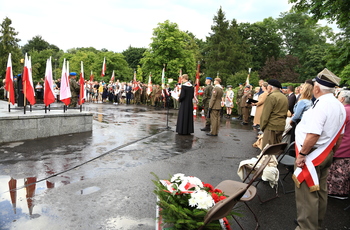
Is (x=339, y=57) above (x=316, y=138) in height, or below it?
above

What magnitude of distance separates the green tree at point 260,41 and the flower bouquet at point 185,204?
5944cm

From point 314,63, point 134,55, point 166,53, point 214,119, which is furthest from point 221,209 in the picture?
point 134,55

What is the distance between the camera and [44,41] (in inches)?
3880

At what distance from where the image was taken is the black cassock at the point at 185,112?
1100 cm

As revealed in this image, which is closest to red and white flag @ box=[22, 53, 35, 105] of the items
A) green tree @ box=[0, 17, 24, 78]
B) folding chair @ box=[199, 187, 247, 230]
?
folding chair @ box=[199, 187, 247, 230]

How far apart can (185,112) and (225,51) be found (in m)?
45.3

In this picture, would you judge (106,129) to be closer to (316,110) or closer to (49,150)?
(49,150)

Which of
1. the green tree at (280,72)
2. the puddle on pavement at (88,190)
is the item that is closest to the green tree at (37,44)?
the green tree at (280,72)

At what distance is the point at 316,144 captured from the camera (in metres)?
3.46

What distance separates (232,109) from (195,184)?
717 inches

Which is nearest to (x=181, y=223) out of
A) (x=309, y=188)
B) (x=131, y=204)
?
(x=309, y=188)

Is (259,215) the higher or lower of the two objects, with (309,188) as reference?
lower

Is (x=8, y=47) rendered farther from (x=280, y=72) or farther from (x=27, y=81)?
(x=280, y=72)

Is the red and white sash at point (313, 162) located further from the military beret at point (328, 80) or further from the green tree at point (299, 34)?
the green tree at point (299, 34)
